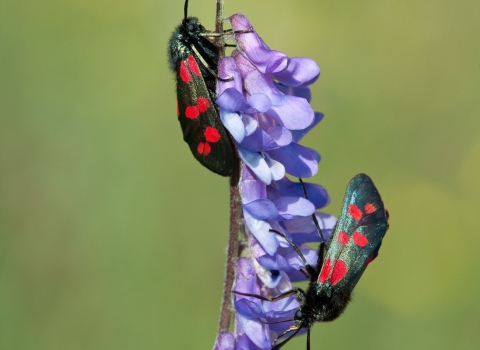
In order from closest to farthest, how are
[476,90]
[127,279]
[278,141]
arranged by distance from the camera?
[278,141]
[127,279]
[476,90]

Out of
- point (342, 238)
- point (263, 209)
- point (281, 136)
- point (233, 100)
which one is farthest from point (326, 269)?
point (233, 100)

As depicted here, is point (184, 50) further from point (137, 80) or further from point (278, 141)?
point (137, 80)

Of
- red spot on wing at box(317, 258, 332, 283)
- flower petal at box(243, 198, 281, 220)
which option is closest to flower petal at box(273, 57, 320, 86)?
flower petal at box(243, 198, 281, 220)

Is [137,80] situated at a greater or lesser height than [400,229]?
greater

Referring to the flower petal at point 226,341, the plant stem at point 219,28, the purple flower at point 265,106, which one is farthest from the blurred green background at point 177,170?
the plant stem at point 219,28

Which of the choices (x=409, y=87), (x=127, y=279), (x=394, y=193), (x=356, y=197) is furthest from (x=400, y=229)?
(x=356, y=197)

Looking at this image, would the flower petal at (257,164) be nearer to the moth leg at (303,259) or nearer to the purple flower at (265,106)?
the purple flower at (265,106)
